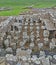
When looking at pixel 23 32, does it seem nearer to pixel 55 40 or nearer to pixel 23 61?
pixel 55 40

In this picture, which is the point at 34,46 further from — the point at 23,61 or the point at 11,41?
the point at 23,61

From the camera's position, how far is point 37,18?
101 ft

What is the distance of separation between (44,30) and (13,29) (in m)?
2.72

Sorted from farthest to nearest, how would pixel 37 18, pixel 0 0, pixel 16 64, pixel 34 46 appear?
pixel 0 0 → pixel 37 18 → pixel 34 46 → pixel 16 64

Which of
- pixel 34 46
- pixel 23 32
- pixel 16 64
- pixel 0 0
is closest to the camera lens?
pixel 16 64

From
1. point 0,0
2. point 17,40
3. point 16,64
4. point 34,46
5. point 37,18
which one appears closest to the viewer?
point 16,64

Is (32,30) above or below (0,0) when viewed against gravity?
above

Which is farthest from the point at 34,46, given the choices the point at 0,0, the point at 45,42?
the point at 0,0

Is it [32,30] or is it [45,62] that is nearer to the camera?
[45,62]

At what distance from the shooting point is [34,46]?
64.8ft

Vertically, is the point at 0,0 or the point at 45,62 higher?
the point at 45,62

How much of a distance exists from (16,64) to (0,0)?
203 ft

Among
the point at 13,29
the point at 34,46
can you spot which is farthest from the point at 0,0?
the point at 34,46

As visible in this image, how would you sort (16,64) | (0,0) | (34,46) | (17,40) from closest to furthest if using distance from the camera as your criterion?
(16,64), (34,46), (17,40), (0,0)
